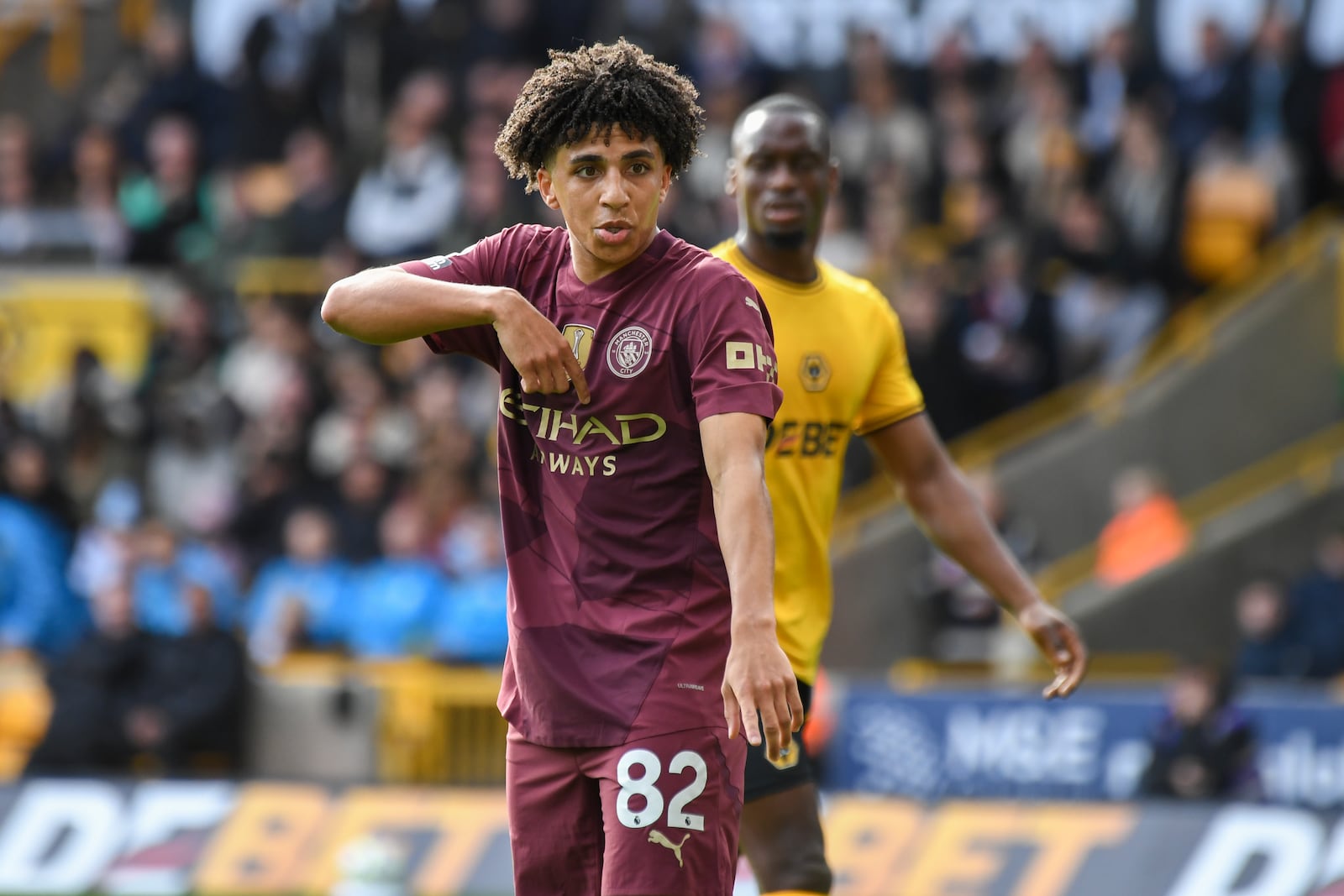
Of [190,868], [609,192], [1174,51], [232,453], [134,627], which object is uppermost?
[1174,51]

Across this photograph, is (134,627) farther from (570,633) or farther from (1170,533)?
(570,633)

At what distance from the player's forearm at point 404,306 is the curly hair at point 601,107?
15.1 inches

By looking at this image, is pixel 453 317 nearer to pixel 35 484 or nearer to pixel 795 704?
pixel 795 704

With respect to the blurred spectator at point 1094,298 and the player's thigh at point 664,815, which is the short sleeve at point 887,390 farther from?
the blurred spectator at point 1094,298

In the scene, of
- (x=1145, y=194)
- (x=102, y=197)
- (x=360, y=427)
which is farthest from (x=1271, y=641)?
(x=102, y=197)

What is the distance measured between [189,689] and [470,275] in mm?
8461

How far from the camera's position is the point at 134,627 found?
13102 millimetres

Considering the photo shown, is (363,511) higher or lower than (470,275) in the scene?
lower

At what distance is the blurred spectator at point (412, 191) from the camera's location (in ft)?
54.8

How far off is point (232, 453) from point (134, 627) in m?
3.05

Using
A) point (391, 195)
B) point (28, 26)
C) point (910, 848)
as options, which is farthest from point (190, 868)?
point (28, 26)

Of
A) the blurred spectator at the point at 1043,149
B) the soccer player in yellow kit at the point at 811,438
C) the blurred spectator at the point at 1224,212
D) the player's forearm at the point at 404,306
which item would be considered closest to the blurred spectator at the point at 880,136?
the blurred spectator at the point at 1043,149

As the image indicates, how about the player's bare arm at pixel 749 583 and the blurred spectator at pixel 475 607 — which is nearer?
the player's bare arm at pixel 749 583

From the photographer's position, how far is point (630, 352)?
4.97m
